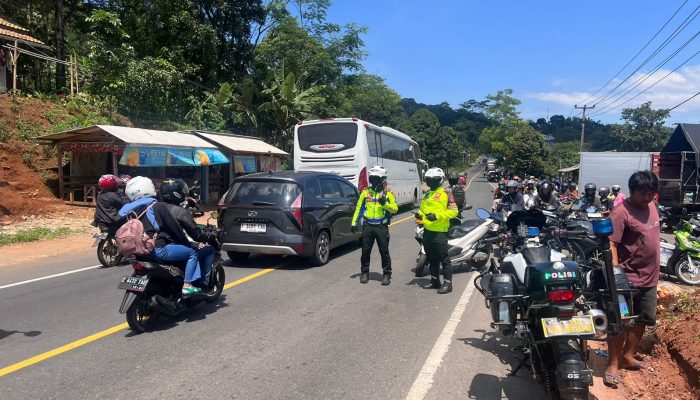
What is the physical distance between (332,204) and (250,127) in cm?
2023

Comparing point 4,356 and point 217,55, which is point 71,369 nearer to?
point 4,356

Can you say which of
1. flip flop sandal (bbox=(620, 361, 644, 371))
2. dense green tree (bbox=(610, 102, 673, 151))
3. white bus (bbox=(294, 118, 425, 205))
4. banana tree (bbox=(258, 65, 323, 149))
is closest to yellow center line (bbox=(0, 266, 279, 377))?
flip flop sandal (bbox=(620, 361, 644, 371))

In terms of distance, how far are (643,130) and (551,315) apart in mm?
74873

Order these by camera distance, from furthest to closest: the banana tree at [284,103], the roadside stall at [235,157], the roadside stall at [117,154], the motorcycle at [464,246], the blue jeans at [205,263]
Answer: the banana tree at [284,103] → the roadside stall at [235,157] → the roadside stall at [117,154] → the motorcycle at [464,246] → the blue jeans at [205,263]

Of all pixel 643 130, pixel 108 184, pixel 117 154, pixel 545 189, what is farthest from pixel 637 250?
pixel 643 130

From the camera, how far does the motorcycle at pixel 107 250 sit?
29.5 feet

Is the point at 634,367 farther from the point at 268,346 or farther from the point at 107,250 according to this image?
the point at 107,250

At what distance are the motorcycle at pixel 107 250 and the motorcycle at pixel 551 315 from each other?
7470 mm

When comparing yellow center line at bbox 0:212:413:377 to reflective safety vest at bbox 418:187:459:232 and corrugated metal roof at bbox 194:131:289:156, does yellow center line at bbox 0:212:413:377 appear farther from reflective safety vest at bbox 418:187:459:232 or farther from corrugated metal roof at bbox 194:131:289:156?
corrugated metal roof at bbox 194:131:289:156

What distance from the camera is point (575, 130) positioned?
465 ft

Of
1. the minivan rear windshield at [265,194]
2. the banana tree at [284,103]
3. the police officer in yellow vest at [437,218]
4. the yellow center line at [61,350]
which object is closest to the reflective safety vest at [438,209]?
the police officer in yellow vest at [437,218]

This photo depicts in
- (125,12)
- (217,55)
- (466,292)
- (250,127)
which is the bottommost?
(466,292)

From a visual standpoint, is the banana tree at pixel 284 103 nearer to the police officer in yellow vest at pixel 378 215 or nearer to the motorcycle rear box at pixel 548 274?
the police officer in yellow vest at pixel 378 215

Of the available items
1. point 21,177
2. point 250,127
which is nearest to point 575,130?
point 250,127
